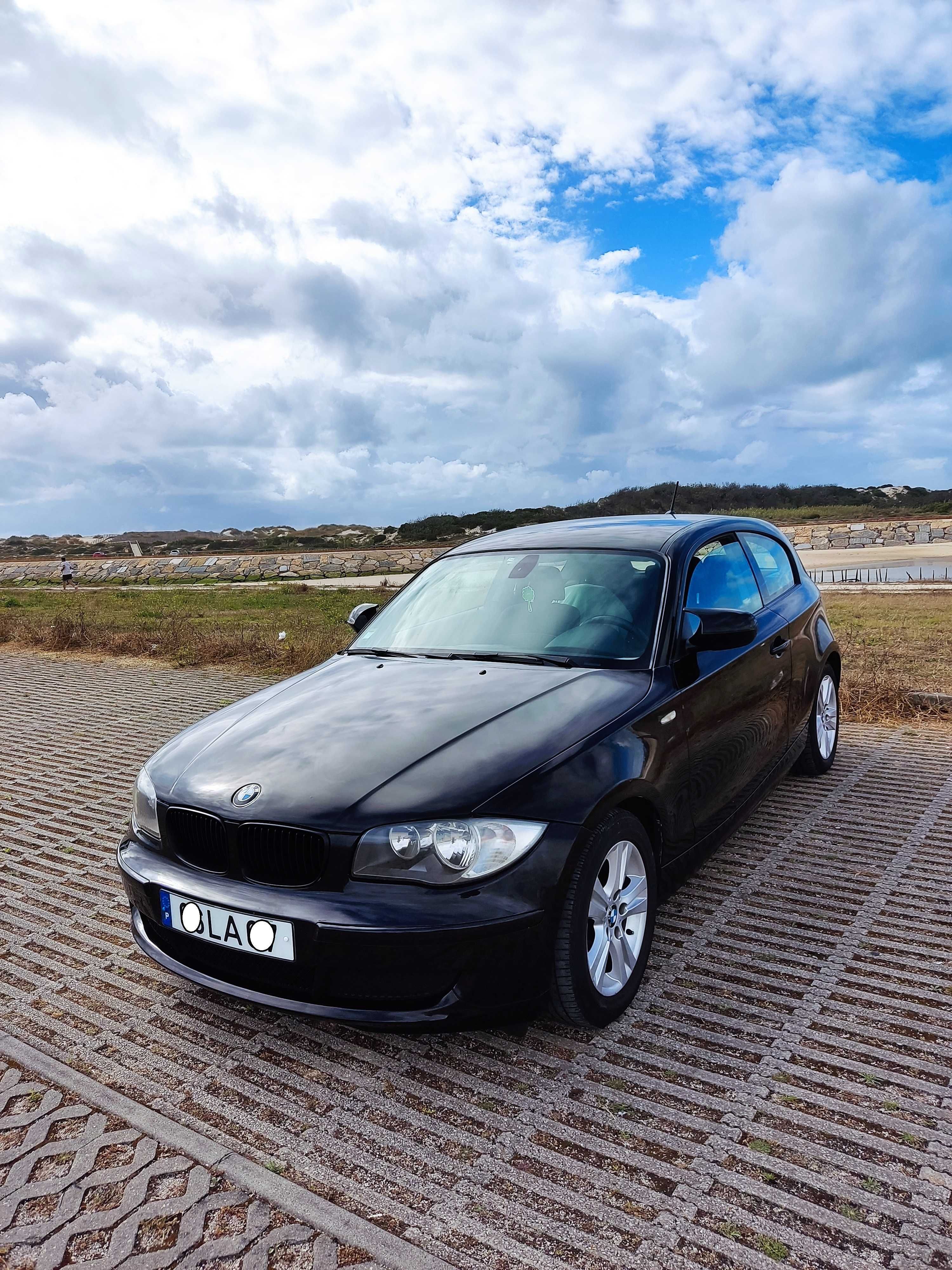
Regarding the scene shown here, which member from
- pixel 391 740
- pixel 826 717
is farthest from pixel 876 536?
pixel 391 740

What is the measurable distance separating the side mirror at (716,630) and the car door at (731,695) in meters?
0.06

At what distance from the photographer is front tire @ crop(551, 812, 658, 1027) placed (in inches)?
109

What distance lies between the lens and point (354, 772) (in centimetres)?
290

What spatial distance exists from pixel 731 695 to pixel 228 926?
241 centimetres

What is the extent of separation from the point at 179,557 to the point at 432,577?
229 ft

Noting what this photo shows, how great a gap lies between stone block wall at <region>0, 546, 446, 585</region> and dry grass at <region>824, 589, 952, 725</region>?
34989 mm

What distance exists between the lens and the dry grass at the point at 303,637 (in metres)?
8.46

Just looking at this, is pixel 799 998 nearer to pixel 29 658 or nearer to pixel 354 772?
pixel 354 772

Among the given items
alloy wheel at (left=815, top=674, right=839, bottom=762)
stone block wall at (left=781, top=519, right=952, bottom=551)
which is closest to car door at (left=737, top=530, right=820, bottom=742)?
alloy wheel at (left=815, top=674, right=839, bottom=762)

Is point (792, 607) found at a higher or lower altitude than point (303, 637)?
higher

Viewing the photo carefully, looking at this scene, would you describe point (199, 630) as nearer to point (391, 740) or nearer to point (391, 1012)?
point (391, 740)

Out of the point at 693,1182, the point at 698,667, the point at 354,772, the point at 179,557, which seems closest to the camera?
the point at 693,1182

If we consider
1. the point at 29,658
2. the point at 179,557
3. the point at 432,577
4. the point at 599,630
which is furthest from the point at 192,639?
the point at 179,557

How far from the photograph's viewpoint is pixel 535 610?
406cm
